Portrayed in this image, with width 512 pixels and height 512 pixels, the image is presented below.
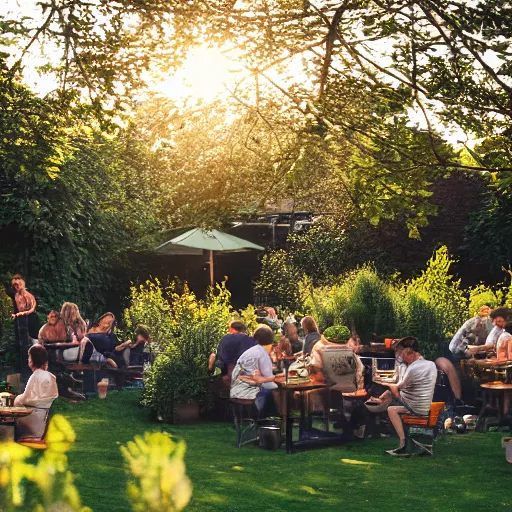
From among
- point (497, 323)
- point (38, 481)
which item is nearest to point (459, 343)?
point (497, 323)

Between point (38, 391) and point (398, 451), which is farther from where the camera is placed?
point (398, 451)

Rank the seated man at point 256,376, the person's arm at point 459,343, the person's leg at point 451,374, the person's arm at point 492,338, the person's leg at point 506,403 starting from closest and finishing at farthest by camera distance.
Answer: the seated man at point 256,376
the person's leg at point 506,403
the person's leg at point 451,374
the person's arm at point 492,338
the person's arm at point 459,343

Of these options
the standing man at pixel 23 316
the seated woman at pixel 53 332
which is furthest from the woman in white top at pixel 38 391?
the standing man at pixel 23 316

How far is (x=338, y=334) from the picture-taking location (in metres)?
11.7

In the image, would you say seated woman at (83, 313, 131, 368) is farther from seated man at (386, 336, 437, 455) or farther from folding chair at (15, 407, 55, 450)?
seated man at (386, 336, 437, 455)

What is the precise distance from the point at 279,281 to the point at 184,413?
38.8 ft

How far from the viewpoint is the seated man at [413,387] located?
412 inches

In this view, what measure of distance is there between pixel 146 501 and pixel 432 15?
445 centimetres

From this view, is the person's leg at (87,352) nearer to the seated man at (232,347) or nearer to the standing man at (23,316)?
the standing man at (23,316)

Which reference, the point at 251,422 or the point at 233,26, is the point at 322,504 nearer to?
the point at 251,422

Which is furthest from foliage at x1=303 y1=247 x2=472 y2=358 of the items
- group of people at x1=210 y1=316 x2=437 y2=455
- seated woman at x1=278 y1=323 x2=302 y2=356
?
group of people at x1=210 y1=316 x2=437 y2=455

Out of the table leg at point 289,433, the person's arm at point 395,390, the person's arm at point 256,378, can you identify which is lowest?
the table leg at point 289,433

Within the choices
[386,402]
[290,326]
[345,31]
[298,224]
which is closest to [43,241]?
[290,326]

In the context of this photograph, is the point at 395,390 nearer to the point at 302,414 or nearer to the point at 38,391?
the point at 302,414
